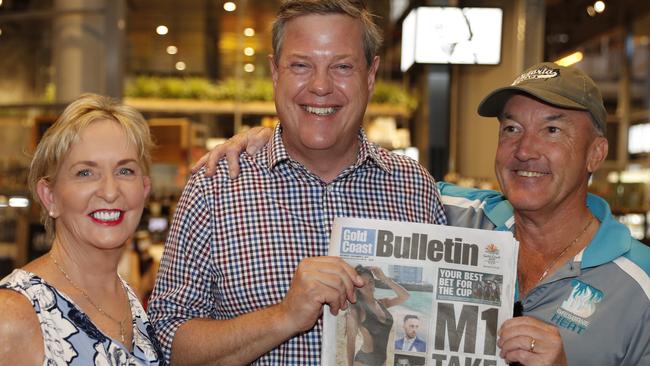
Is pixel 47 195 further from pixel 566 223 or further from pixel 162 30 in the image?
→ pixel 162 30

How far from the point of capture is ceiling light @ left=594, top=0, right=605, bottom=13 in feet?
29.3

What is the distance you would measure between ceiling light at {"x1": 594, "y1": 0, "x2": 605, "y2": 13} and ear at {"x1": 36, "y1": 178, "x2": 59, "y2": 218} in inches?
316

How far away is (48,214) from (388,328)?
0.91m

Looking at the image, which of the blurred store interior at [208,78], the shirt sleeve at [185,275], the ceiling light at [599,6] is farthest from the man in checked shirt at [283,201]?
the ceiling light at [599,6]

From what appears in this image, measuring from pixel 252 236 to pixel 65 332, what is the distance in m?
0.53

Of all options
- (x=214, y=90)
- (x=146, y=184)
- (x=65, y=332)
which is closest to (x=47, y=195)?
(x=146, y=184)

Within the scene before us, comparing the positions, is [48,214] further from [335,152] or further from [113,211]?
[335,152]

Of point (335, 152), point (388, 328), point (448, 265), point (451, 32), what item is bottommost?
point (388, 328)

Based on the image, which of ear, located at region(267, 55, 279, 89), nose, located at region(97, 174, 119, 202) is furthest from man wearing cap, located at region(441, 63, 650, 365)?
nose, located at region(97, 174, 119, 202)

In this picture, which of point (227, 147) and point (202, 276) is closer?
point (202, 276)

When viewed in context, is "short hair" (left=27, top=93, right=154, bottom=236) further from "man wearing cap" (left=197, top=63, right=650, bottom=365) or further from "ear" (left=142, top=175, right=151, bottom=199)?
"man wearing cap" (left=197, top=63, right=650, bottom=365)

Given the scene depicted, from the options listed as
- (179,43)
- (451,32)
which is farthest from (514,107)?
(179,43)

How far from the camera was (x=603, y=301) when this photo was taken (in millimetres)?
1993

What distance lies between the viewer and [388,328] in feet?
5.96
